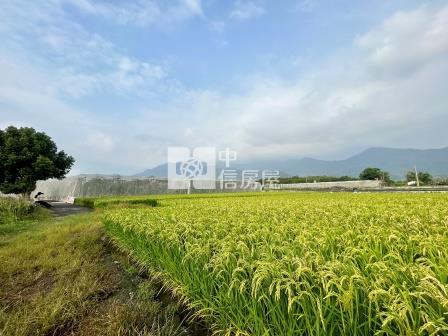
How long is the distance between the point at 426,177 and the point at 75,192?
53.0 metres

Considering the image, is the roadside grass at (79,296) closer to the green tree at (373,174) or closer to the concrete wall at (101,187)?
the concrete wall at (101,187)

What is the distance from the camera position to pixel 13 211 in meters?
13.4

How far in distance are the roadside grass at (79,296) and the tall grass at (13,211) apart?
296 inches

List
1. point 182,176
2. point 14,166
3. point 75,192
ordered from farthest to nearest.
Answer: point 182,176, point 75,192, point 14,166

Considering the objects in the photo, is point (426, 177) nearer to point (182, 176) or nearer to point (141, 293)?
point (182, 176)

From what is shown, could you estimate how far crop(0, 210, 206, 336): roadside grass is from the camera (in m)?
2.89

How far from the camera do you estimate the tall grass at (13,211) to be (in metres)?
12.5

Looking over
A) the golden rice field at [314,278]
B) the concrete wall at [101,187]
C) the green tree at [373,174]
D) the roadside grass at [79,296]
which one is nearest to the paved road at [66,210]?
the roadside grass at [79,296]

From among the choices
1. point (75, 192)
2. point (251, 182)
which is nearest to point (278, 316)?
point (75, 192)

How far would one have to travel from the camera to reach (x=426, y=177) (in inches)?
1988

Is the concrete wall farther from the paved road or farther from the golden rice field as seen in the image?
the golden rice field

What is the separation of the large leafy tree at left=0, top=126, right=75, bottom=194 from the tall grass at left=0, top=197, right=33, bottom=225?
458 inches

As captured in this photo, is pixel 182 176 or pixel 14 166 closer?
pixel 14 166

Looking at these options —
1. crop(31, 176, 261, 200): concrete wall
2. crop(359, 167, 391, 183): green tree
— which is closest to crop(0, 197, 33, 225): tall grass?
crop(31, 176, 261, 200): concrete wall
